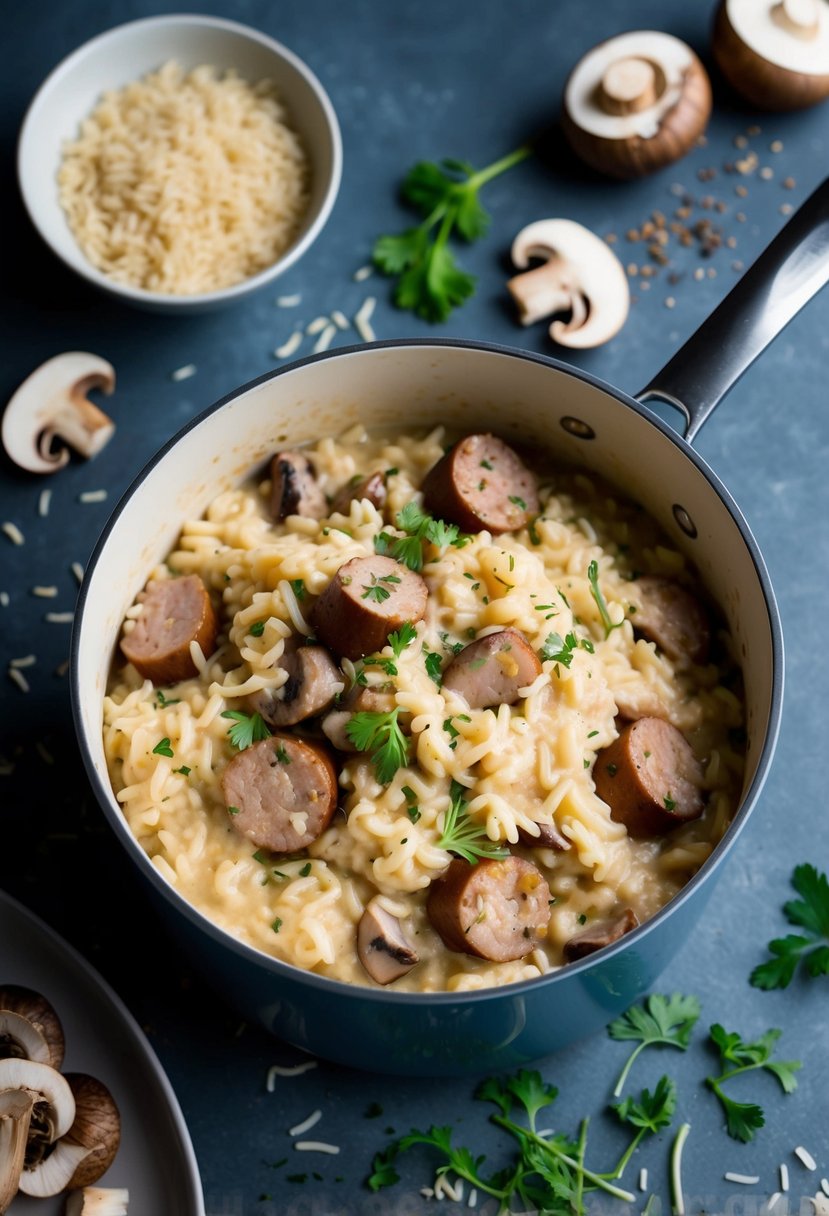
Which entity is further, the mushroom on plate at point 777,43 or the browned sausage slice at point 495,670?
the mushroom on plate at point 777,43

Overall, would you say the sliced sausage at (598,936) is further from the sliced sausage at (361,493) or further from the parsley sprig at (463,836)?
the sliced sausage at (361,493)

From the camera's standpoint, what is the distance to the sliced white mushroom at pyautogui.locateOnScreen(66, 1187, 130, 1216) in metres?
3.85

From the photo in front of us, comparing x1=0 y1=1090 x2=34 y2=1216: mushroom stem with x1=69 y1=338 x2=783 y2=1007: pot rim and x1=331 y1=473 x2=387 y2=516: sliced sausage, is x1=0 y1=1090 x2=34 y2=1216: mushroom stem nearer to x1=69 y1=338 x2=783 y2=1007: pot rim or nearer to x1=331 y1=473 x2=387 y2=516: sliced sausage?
x1=69 y1=338 x2=783 y2=1007: pot rim

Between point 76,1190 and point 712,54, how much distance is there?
15.9ft

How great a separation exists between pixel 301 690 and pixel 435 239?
2366mm

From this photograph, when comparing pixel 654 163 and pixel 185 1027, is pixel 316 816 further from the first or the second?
pixel 654 163

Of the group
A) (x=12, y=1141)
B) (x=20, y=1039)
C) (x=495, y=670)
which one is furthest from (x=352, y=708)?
(x=12, y=1141)

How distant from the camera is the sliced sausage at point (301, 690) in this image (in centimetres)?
374

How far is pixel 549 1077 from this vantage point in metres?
4.31

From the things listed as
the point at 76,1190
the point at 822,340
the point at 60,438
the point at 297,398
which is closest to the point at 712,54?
the point at 822,340

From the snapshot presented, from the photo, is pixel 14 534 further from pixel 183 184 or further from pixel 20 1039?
pixel 20 1039

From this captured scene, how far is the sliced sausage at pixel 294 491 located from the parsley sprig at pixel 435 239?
3.95ft

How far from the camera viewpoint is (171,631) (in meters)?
4.06

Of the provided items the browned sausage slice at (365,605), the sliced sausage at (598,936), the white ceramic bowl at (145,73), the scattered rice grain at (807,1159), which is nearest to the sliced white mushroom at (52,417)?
the white ceramic bowl at (145,73)
